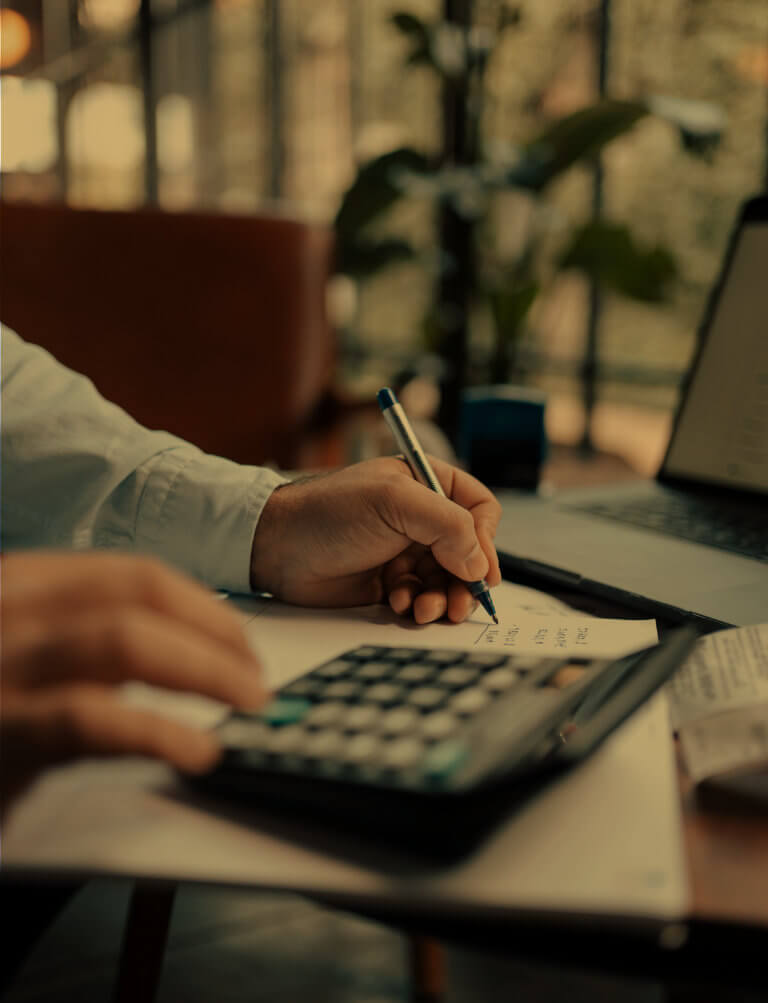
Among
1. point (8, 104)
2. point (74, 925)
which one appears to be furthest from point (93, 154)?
point (74, 925)

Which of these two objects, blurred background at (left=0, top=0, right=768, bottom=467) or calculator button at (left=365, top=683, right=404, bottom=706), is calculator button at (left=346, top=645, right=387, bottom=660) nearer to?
calculator button at (left=365, top=683, right=404, bottom=706)

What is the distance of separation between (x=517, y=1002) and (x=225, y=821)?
97 cm

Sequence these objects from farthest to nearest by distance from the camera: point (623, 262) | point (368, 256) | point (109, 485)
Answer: point (368, 256) → point (623, 262) → point (109, 485)

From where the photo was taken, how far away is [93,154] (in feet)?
20.3

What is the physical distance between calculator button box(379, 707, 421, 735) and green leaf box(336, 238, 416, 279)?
2.04 m

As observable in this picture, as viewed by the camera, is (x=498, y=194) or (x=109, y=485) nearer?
(x=109, y=485)

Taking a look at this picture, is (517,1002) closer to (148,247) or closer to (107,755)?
(107,755)

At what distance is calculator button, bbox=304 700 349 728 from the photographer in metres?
0.36

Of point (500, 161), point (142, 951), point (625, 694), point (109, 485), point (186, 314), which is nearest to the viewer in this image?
point (625, 694)

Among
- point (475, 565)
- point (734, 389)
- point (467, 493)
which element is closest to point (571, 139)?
point (734, 389)

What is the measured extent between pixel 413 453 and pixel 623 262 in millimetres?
1426

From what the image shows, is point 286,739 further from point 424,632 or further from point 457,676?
point 424,632

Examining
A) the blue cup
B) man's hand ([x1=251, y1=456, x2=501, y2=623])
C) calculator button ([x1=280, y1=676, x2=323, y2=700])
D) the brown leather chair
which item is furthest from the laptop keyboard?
the brown leather chair

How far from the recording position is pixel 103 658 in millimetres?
296
